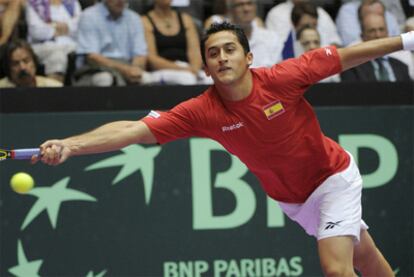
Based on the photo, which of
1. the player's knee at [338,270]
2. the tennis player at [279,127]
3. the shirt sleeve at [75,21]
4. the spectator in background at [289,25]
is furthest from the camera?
the spectator in background at [289,25]

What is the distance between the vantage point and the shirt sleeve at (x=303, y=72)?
5779mm

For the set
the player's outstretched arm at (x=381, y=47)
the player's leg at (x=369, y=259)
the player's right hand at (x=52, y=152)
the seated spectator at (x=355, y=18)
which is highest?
the seated spectator at (x=355, y=18)

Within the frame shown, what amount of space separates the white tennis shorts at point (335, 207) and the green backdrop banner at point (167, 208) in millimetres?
2236

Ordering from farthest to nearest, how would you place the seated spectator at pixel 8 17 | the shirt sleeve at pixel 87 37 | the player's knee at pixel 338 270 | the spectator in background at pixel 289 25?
the spectator in background at pixel 289 25
the shirt sleeve at pixel 87 37
the seated spectator at pixel 8 17
the player's knee at pixel 338 270

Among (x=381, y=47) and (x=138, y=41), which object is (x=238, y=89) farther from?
(x=138, y=41)

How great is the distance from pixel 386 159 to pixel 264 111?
310 centimetres

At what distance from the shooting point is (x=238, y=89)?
19.3 ft

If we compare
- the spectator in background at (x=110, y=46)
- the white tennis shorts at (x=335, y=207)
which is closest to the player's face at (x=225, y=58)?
the white tennis shorts at (x=335, y=207)

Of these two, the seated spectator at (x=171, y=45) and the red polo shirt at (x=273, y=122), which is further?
the seated spectator at (x=171, y=45)

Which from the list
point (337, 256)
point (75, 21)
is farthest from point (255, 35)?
point (337, 256)

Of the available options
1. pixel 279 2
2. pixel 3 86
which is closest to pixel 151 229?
pixel 3 86

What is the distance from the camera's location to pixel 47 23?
8.54 metres

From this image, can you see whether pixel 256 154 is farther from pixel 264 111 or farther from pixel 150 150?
pixel 150 150

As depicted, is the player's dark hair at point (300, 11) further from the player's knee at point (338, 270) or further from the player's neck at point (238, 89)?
the player's knee at point (338, 270)
